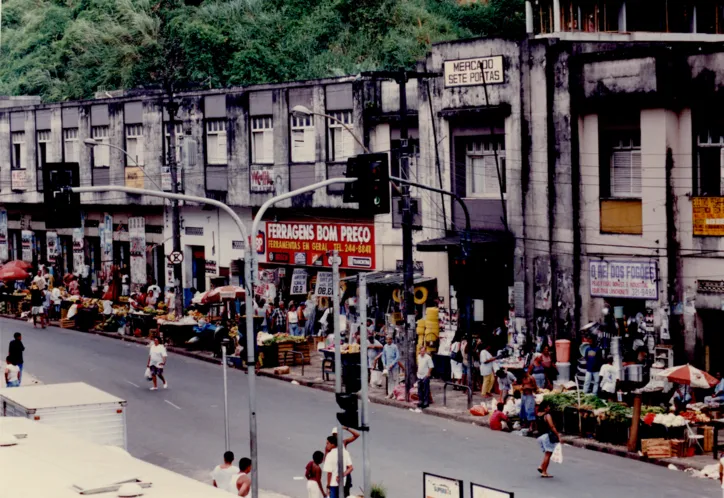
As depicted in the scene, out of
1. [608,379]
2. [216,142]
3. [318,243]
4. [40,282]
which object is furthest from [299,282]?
[608,379]

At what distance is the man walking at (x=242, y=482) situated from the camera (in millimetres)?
20453

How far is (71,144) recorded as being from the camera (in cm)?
5769

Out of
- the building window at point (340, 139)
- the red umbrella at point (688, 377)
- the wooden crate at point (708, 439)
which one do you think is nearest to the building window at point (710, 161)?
the red umbrella at point (688, 377)

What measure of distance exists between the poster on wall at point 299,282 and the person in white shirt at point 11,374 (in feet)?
44.8

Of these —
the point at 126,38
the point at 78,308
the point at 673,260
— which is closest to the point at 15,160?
the point at 126,38

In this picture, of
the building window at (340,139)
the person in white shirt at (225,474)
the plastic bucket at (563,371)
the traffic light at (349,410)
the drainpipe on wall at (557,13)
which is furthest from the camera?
the drainpipe on wall at (557,13)

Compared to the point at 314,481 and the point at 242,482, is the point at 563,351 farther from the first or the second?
the point at 242,482

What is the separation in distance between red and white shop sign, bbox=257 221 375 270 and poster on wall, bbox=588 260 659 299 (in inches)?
391

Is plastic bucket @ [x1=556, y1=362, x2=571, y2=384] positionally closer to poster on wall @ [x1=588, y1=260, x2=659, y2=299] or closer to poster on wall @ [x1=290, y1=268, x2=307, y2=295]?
poster on wall @ [x1=588, y1=260, x2=659, y2=299]

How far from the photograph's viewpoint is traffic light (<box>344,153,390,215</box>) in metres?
21.3

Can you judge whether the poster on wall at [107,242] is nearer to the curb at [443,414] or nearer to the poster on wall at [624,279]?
the curb at [443,414]

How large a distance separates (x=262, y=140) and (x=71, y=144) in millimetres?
14828

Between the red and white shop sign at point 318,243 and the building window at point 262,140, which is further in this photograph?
the building window at point 262,140

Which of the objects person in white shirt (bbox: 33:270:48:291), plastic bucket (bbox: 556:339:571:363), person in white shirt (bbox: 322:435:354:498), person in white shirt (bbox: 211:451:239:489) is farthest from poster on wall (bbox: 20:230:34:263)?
person in white shirt (bbox: 211:451:239:489)
